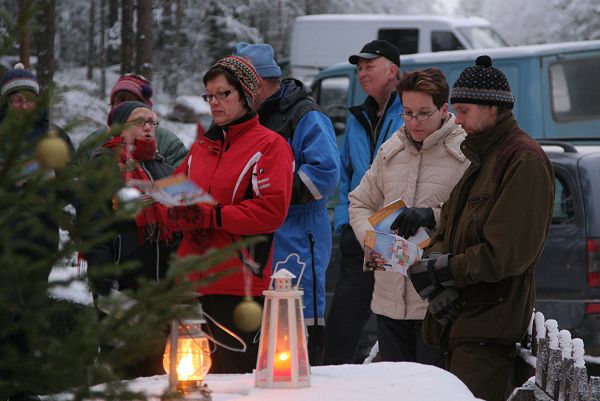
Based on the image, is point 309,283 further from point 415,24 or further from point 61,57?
point 61,57

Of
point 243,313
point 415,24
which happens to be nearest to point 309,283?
point 243,313

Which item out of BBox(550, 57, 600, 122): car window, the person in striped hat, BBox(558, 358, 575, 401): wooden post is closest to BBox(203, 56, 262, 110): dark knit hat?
BBox(558, 358, 575, 401): wooden post

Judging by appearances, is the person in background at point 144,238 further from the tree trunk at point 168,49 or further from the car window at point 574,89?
the tree trunk at point 168,49

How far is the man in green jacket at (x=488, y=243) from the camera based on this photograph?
4.02 meters

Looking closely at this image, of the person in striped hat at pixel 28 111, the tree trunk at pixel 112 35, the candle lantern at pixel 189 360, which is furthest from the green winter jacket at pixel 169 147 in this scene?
the tree trunk at pixel 112 35

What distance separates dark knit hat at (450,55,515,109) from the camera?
4.22 m

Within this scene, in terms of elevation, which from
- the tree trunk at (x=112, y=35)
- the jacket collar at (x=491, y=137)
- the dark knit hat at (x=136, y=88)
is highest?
the tree trunk at (x=112, y=35)

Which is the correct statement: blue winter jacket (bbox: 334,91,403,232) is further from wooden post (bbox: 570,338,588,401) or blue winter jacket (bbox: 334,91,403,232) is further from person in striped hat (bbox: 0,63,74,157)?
person in striped hat (bbox: 0,63,74,157)

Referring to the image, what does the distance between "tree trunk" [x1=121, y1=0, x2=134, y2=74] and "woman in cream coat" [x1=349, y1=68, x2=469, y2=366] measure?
10.8m

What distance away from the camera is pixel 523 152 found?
4.05 metres

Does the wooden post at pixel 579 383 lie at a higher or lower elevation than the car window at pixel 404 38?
lower

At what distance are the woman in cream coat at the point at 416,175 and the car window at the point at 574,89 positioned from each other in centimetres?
632

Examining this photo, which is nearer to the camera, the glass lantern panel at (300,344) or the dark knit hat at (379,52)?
the glass lantern panel at (300,344)

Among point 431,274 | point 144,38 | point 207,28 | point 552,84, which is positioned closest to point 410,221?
point 431,274
